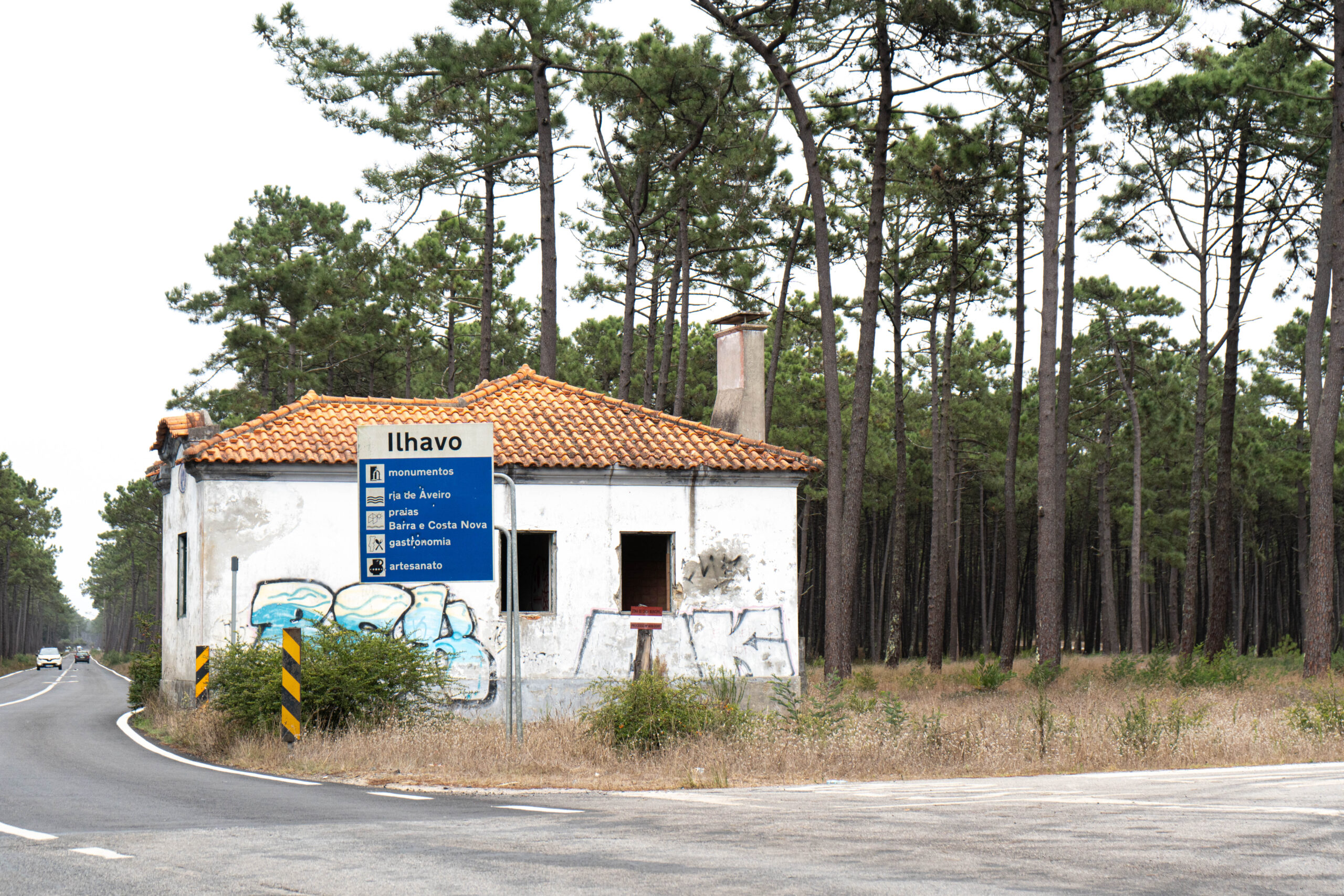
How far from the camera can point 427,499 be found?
1498 cm

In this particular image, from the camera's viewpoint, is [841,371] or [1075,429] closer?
[841,371]

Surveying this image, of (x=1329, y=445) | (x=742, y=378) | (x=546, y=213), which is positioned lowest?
(x=1329, y=445)

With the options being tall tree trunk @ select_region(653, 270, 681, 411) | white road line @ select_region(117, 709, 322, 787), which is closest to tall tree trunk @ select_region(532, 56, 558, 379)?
tall tree trunk @ select_region(653, 270, 681, 411)

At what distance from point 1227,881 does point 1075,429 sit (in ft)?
177

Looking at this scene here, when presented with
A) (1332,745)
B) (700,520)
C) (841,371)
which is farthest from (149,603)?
(1332,745)

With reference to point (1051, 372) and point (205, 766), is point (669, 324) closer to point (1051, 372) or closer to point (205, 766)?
point (1051, 372)

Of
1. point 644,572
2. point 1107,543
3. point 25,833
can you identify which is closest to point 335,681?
point 25,833

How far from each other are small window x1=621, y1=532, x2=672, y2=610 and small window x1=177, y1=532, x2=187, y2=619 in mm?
7995

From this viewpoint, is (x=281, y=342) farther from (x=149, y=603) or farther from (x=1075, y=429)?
(x=149, y=603)

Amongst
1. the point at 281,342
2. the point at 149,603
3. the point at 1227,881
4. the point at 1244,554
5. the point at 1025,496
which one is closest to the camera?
the point at 1227,881

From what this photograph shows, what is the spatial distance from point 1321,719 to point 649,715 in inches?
338

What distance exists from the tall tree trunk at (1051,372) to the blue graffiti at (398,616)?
1137 centimetres

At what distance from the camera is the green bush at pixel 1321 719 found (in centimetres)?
1588

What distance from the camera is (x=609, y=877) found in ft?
22.0
